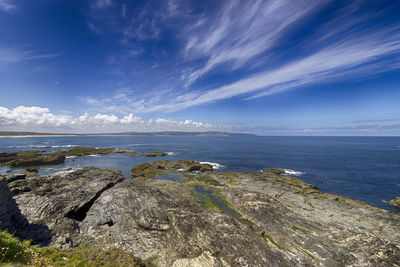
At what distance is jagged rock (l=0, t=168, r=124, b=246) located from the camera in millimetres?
16281

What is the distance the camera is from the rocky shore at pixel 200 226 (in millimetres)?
14922

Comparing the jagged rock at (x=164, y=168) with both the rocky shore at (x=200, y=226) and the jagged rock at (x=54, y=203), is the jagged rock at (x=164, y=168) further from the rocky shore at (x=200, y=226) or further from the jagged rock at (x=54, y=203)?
the rocky shore at (x=200, y=226)

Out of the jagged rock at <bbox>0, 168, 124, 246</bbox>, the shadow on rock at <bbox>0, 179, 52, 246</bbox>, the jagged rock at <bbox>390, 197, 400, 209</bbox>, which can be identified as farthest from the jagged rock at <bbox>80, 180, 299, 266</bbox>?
the jagged rock at <bbox>390, 197, 400, 209</bbox>

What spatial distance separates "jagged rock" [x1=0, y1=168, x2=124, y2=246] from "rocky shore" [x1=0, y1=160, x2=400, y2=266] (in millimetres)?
86

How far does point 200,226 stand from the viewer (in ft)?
58.4

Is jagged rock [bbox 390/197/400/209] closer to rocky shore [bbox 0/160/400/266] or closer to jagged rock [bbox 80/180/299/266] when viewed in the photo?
rocky shore [bbox 0/160/400/266]

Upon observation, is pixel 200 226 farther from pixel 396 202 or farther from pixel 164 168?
pixel 164 168

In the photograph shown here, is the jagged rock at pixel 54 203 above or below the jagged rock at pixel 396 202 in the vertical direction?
above

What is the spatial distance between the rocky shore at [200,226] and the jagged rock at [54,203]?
86mm

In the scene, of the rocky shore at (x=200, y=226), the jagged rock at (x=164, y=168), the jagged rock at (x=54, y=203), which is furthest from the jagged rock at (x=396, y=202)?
the jagged rock at (x=54, y=203)

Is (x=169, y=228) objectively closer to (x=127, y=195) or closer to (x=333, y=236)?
(x=127, y=195)

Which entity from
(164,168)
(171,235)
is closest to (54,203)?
(171,235)

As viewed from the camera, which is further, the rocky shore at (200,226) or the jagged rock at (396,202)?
the jagged rock at (396,202)

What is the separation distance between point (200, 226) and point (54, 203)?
1987 centimetres
